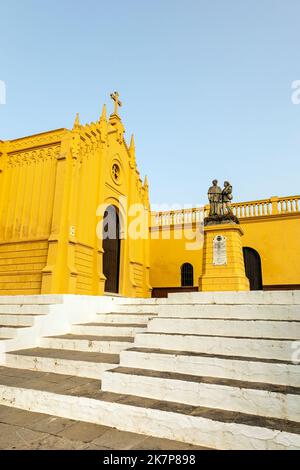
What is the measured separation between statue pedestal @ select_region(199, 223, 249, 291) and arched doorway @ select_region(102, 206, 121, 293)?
6.54 metres

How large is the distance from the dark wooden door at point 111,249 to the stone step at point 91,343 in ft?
31.0

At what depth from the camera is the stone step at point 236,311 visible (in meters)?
4.52

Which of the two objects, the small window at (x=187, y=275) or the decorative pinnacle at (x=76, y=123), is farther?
the small window at (x=187, y=275)

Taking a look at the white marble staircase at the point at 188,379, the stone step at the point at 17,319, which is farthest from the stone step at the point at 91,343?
the stone step at the point at 17,319

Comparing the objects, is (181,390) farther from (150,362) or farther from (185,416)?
(150,362)

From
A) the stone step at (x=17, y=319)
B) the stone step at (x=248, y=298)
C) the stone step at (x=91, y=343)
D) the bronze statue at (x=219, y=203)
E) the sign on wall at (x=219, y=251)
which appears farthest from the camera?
the bronze statue at (x=219, y=203)

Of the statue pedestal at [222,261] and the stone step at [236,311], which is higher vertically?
the statue pedestal at [222,261]

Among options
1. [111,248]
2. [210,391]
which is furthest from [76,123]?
[210,391]

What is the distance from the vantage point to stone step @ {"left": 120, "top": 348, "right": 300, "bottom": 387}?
3.28 meters

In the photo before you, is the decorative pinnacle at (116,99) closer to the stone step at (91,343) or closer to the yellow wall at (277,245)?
the yellow wall at (277,245)

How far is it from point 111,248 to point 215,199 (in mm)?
7027

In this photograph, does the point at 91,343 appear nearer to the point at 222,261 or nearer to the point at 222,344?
the point at 222,344

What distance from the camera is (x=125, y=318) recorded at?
6875 millimetres

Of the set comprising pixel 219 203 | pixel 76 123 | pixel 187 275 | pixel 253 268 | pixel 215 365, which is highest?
pixel 76 123
